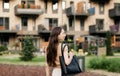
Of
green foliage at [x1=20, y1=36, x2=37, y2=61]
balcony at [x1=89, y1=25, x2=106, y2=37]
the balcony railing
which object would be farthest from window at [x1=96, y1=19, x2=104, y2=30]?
green foliage at [x1=20, y1=36, x2=37, y2=61]

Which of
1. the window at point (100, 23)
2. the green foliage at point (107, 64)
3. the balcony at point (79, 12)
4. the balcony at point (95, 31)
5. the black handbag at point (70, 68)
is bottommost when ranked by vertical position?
the green foliage at point (107, 64)

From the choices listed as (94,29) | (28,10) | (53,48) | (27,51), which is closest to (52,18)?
(28,10)

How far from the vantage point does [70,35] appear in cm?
5628

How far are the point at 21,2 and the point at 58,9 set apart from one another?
17.0 ft

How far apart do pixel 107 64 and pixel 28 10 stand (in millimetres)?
34697

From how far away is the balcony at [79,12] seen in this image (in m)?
55.0

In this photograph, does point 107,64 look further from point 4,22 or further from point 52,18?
point 52,18

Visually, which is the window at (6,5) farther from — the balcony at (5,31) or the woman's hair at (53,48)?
the woman's hair at (53,48)

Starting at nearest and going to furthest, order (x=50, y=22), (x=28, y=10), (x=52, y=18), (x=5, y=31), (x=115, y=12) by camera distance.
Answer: (x=5, y=31) < (x=28, y=10) < (x=50, y=22) < (x=52, y=18) < (x=115, y=12)

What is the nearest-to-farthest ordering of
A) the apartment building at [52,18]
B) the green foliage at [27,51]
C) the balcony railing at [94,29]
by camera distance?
1. the green foliage at [27,51]
2. the apartment building at [52,18]
3. the balcony railing at [94,29]

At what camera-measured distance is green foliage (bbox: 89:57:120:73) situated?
60.3 ft

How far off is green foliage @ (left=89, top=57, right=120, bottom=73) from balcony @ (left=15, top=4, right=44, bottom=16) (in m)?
33.5

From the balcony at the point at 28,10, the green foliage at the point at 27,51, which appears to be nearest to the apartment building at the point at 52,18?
the balcony at the point at 28,10

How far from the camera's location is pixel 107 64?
19484 mm
